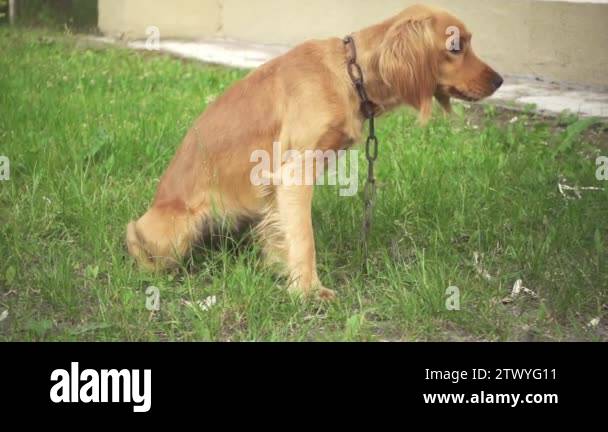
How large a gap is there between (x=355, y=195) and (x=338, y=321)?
115cm

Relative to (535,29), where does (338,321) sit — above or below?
below

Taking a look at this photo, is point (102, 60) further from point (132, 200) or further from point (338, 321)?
point (338, 321)

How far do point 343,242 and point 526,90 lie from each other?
11.0 feet

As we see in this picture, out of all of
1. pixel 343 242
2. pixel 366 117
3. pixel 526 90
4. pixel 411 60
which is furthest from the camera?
pixel 526 90

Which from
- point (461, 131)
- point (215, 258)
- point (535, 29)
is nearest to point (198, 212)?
point (215, 258)

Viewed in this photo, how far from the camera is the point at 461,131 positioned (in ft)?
20.4

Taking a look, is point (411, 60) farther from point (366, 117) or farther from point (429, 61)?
point (366, 117)

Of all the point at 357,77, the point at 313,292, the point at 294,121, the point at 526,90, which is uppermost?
the point at 357,77

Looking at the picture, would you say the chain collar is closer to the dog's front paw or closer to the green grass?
the green grass

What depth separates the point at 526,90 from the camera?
23.3 feet

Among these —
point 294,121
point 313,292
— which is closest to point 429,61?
point 294,121

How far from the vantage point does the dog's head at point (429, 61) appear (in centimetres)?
382

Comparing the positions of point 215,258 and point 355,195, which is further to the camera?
point 355,195
